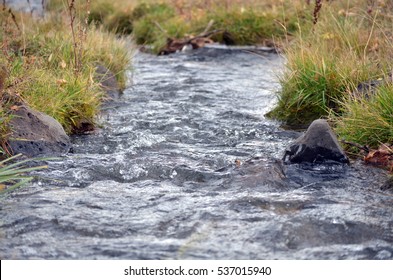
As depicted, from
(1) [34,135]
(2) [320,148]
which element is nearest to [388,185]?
(2) [320,148]

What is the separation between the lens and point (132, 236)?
424 cm

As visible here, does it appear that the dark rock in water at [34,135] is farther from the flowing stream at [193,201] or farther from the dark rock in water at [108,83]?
the dark rock in water at [108,83]

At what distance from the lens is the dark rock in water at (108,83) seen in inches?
335

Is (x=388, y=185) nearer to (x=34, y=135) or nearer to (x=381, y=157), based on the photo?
(x=381, y=157)

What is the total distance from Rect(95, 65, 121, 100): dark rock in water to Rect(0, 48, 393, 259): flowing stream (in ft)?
3.03

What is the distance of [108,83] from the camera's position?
28.7 ft

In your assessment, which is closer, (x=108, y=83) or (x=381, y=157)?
(x=381, y=157)

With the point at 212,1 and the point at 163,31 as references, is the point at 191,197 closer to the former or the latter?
the point at 163,31

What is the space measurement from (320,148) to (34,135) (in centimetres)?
256

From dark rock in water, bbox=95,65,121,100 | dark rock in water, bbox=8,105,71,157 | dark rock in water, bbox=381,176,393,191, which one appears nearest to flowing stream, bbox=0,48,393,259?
dark rock in water, bbox=381,176,393,191

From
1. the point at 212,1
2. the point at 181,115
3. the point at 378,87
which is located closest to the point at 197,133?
the point at 181,115

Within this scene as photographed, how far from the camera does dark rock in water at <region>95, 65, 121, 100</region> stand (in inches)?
335

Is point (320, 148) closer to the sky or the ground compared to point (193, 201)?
closer to the sky

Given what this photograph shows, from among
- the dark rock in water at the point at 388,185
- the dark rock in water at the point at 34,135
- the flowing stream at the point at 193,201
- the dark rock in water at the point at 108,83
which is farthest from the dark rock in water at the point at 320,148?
the dark rock in water at the point at 108,83
